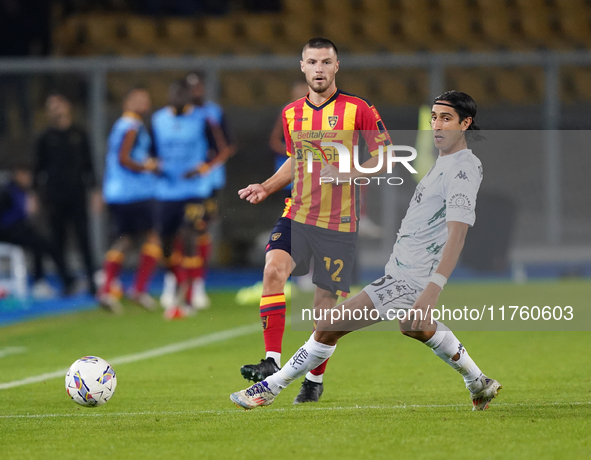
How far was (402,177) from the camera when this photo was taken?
5723 mm

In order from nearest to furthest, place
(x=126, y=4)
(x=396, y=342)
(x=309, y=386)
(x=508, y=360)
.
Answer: (x=309, y=386), (x=508, y=360), (x=396, y=342), (x=126, y=4)

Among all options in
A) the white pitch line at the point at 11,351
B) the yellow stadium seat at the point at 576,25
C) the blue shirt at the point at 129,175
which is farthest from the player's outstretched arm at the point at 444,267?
the yellow stadium seat at the point at 576,25

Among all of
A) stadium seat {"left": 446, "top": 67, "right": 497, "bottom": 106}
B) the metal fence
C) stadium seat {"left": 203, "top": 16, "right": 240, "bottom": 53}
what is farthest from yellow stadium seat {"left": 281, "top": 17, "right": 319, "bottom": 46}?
the metal fence

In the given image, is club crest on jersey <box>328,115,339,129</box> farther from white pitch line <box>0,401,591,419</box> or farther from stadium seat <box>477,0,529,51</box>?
stadium seat <box>477,0,529,51</box>

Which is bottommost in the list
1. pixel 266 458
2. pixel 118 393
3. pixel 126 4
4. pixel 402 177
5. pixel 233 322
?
pixel 233 322

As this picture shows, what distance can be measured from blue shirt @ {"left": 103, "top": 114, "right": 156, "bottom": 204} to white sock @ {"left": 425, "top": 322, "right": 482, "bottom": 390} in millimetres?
6496

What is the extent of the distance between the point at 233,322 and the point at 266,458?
5.78 meters

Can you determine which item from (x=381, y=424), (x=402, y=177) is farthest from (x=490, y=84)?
(x=381, y=424)

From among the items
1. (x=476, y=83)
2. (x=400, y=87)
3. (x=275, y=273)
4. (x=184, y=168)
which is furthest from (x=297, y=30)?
(x=275, y=273)

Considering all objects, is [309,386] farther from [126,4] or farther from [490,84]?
[126,4]

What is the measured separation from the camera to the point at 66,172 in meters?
11.8

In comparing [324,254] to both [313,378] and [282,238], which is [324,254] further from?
[313,378]

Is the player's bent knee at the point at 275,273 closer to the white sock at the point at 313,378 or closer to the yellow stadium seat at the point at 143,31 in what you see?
the white sock at the point at 313,378

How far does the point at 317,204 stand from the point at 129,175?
19.6 ft
